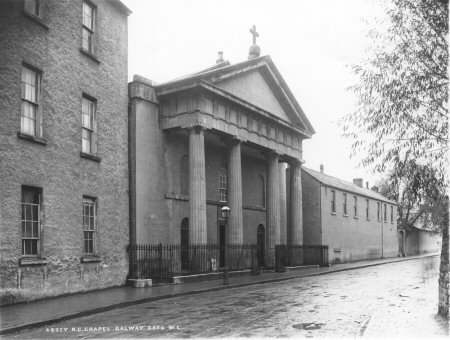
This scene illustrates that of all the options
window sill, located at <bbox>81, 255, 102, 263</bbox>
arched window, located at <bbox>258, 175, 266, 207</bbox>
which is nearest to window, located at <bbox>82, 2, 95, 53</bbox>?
window sill, located at <bbox>81, 255, 102, 263</bbox>

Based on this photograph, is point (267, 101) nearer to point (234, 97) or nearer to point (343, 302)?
point (234, 97)

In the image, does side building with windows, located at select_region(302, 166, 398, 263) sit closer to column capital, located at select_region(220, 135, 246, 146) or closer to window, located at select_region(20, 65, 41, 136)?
column capital, located at select_region(220, 135, 246, 146)

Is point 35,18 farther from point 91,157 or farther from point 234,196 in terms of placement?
point 234,196

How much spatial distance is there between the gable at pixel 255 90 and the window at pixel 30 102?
9964 mm

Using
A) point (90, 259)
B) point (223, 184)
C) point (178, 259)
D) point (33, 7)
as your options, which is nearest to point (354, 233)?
point (223, 184)

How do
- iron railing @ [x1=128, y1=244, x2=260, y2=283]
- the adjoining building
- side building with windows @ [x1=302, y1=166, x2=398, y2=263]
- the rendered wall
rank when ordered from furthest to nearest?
the adjoining building < the rendered wall < side building with windows @ [x1=302, y1=166, x2=398, y2=263] < iron railing @ [x1=128, y1=244, x2=260, y2=283]

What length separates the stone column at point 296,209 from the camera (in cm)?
2931

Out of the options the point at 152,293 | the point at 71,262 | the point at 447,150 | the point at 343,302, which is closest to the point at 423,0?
the point at 447,150

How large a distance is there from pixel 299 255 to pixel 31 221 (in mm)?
17810

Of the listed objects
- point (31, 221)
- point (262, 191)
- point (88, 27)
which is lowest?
point (31, 221)

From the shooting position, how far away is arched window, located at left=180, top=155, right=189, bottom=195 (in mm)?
23078

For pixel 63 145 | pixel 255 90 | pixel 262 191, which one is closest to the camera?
pixel 63 145

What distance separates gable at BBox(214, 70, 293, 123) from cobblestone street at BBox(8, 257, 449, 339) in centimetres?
1167

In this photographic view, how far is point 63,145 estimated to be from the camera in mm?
15641
